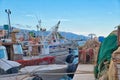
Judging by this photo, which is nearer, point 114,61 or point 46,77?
point 114,61

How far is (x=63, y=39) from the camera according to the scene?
20.8 metres

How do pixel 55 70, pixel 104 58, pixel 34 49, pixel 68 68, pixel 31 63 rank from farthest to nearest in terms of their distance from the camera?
pixel 34 49 → pixel 31 63 → pixel 68 68 → pixel 55 70 → pixel 104 58

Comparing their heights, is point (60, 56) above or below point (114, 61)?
below

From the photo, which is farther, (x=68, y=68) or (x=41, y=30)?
(x=41, y=30)

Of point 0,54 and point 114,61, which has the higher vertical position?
point 114,61

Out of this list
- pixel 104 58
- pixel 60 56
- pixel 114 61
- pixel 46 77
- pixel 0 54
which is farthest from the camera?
pixel 60 56

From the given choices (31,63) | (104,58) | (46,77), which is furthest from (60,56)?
(104,58)

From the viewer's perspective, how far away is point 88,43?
8055 millimetres

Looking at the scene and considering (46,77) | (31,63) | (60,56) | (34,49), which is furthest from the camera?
(34,49)

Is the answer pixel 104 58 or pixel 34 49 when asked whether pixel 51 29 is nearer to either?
pixel 34 49

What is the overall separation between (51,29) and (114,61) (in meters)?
17.7

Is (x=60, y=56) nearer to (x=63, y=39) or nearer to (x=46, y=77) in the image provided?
(x=46, y=77)

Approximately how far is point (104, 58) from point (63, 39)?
17.1 meters

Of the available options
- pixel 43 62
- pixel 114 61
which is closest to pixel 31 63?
pixel 43 62
